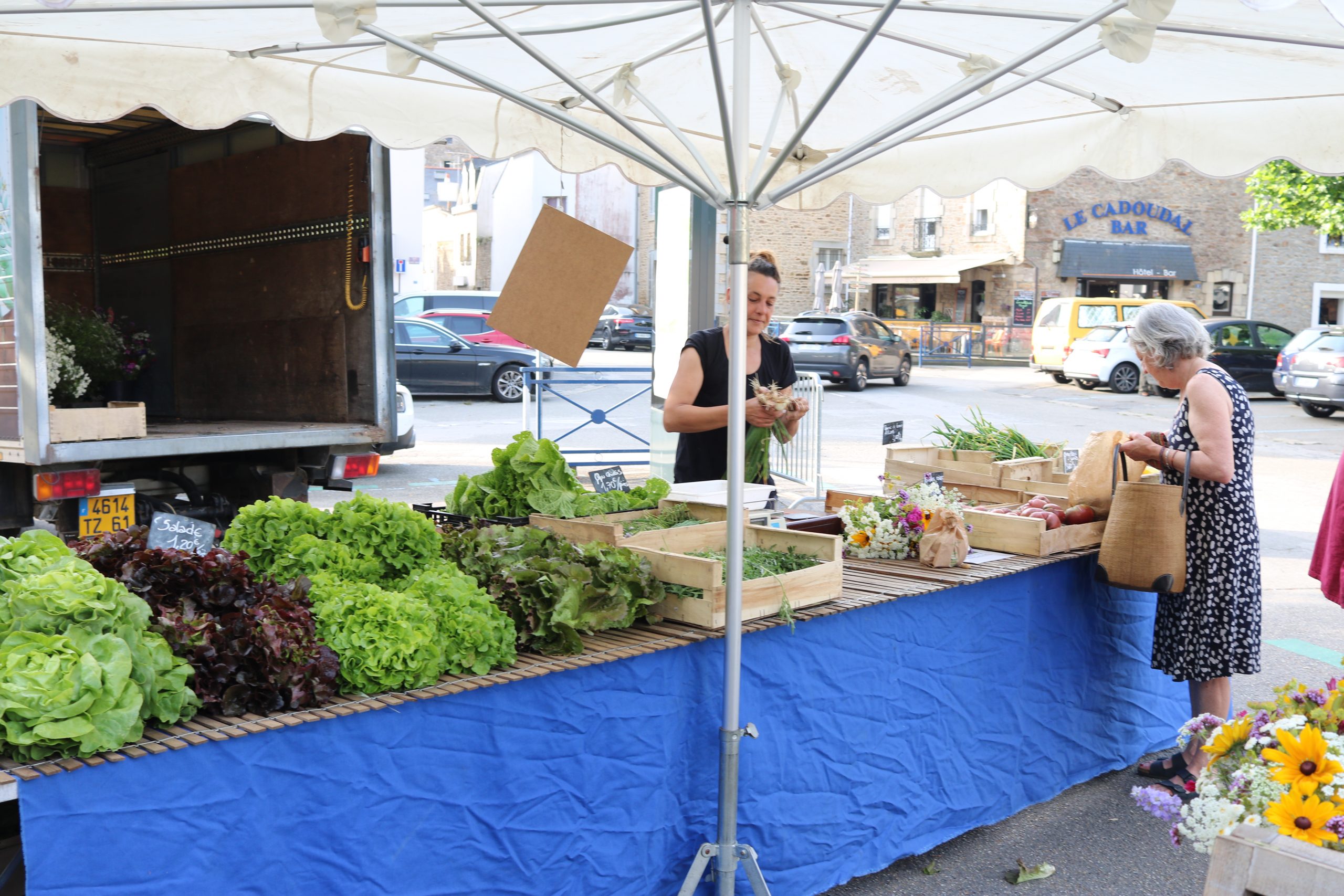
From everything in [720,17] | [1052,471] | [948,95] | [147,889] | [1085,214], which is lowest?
[147,889]

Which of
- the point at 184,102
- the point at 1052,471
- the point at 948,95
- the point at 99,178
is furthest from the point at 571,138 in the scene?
the point at 99,178

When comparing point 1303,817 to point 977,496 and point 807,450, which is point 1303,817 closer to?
point 977,496

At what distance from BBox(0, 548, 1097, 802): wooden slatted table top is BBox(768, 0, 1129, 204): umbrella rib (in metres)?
1.10

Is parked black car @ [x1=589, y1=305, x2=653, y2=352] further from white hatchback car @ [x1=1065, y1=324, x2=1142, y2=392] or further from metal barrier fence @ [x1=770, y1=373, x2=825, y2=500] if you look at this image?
metal barrier fence @ [x1=770, y1=373, x2=825, y2=500]

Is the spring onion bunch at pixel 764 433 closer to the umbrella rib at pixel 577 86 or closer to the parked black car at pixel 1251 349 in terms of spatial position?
the umbrella rib at pixel 577 86

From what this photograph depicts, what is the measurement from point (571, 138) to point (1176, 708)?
10.6ft

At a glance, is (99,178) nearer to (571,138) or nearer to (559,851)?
(571,138)

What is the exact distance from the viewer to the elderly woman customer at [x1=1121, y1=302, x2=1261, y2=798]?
12.0ft

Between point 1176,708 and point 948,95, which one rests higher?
point 948,95

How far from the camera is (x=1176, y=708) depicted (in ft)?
14.7

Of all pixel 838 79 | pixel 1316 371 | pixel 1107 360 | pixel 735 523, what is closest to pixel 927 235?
pixel 1107 360

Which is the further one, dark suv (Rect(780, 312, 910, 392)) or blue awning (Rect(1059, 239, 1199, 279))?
blue awning (Rect(1059, 239, 1199, 279))

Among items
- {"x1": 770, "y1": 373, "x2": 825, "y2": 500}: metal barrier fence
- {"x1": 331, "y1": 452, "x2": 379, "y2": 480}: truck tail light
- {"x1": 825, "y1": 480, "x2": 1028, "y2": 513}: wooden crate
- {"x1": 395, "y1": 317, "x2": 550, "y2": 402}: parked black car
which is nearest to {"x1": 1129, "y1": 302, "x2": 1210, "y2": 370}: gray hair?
{"x1": 825, "y1": 480, "x2": 1028, "y2": 513}: wooden crate

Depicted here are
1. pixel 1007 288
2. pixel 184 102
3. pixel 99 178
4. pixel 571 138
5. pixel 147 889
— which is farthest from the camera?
pixel 1007 288
